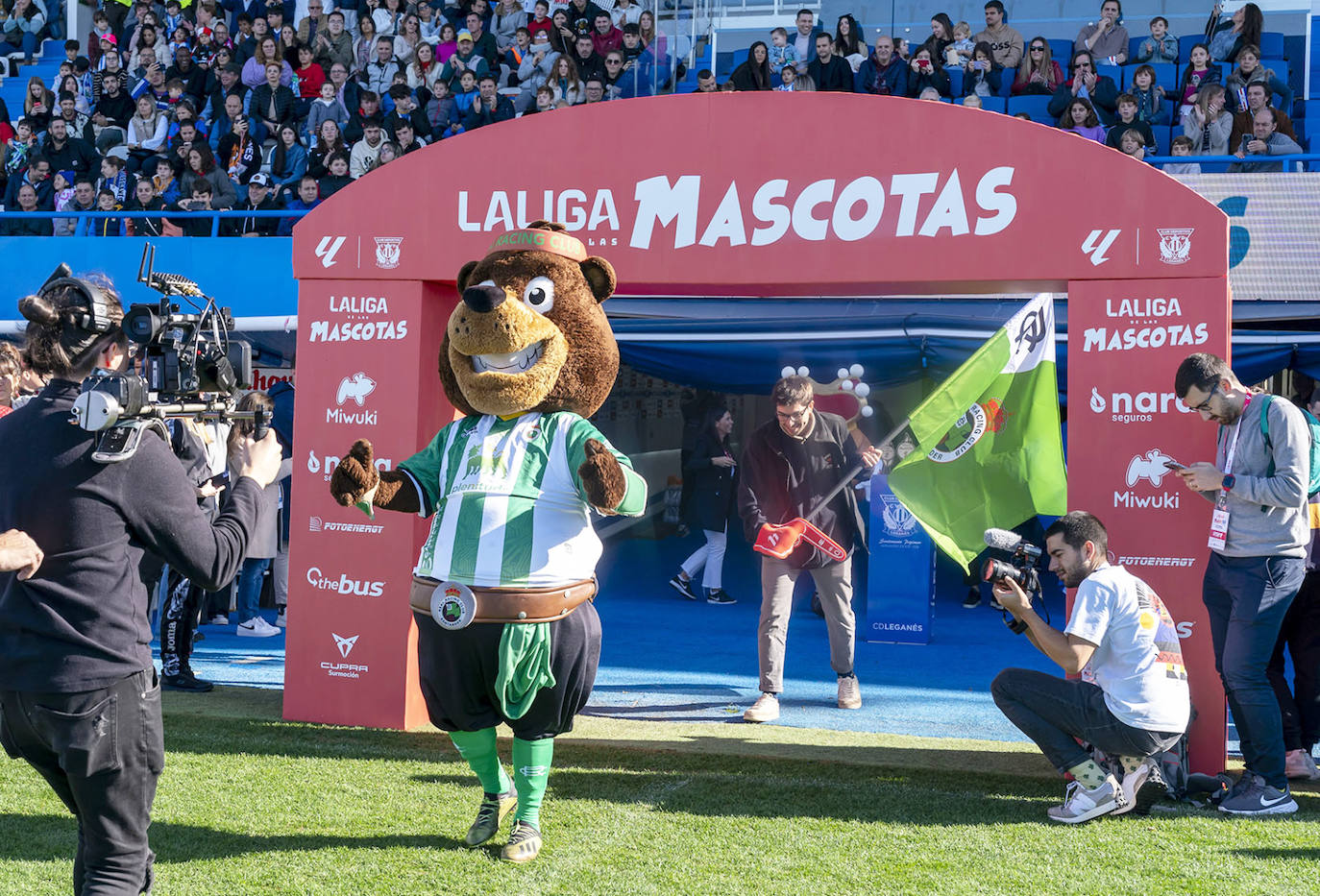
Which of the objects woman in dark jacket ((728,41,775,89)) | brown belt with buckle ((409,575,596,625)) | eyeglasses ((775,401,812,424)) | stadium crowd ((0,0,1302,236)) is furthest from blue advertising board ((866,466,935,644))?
brown belt with buckle ((409,575,596,625))

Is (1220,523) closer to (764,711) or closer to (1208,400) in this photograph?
(1208,400)

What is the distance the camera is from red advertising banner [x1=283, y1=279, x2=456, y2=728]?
19.4 ft

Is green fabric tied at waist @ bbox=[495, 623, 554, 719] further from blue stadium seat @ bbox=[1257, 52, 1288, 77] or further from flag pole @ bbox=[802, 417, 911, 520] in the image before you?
blue stadium seat @ bbox=[1257, 52, 1288, 77]

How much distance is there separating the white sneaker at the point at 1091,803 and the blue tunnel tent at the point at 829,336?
5.06 meters

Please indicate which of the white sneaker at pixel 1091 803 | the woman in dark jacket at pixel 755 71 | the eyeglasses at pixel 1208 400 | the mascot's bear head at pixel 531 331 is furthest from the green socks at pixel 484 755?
the woman in dark jacket at pixel 755 71

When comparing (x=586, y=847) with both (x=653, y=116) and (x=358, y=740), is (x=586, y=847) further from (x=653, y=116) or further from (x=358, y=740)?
(x=653, y=116)

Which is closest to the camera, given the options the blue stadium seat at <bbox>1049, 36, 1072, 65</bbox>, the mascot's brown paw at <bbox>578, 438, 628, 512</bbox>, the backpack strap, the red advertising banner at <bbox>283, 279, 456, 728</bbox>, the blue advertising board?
the mascot's brown paw at <bbox>578, 438, 628, 512</bbox>

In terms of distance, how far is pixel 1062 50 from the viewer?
13375mm

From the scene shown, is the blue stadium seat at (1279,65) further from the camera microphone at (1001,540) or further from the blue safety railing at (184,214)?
the blue safety railing at (184,214)

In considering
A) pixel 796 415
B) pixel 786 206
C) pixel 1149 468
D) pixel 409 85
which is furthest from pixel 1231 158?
pixel 409 85

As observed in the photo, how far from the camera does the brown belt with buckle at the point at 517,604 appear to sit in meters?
4.15

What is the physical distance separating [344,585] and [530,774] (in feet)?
6.66

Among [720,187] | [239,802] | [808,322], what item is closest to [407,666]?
[239,802]

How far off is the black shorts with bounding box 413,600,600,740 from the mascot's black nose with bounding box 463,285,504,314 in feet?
3.40
